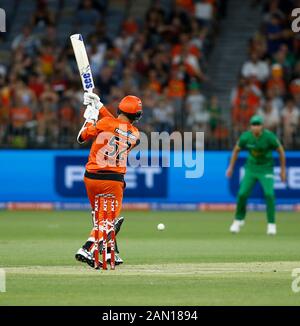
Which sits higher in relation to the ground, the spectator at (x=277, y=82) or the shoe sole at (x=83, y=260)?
the spectator at (x=277, y=82)

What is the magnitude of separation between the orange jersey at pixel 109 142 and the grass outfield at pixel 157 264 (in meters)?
1.32

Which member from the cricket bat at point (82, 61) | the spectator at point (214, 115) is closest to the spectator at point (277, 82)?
the spectator at point (214, 115)

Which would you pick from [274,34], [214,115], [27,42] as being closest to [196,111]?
[214,115]

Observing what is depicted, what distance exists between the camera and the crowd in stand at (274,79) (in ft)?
84.1

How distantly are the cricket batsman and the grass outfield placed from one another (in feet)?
2.77

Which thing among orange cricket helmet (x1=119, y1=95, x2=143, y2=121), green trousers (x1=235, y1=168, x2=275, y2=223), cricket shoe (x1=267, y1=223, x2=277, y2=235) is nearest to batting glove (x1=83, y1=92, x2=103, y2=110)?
orange cricket helmet (x1=119, y1=95, x2=143, y2=121)

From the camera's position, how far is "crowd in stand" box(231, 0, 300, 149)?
25.6 meters

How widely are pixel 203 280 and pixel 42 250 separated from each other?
14.5 feet

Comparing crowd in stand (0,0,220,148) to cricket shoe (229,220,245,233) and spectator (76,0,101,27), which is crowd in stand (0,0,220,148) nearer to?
spectator (76,0,101,27)

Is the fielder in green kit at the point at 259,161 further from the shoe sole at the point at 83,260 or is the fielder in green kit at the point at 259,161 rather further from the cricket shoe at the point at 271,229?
the shoe sole at the point at 83,260
